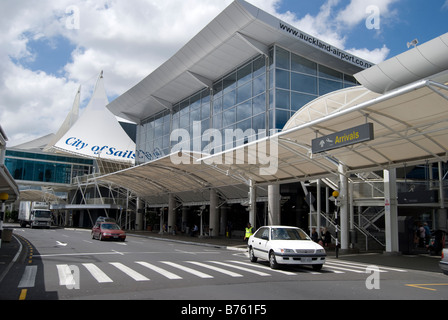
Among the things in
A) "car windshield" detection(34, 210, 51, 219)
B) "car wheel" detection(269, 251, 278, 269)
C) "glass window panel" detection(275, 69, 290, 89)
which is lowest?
"car wheel" detection(269, 251, 278, 269)

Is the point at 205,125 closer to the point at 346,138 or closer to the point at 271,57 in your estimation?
the point at 271,57

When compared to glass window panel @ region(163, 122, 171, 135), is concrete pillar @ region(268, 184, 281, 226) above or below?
below

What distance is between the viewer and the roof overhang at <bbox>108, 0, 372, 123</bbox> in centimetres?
3078

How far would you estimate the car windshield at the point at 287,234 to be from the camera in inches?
591

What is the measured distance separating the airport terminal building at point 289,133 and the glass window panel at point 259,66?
0.13 meters

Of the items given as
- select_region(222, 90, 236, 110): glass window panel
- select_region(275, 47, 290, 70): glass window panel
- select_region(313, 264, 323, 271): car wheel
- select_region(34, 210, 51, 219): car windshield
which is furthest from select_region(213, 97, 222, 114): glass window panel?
select_region(34, 210, 51, 219): car windshield

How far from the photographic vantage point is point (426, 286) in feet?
35.9

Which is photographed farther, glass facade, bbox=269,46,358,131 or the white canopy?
the white canopy

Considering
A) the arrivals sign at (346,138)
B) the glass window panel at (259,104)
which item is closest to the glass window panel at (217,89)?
→ the glass window panel at (259,104)

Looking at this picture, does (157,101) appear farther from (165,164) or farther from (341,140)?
(341,140)

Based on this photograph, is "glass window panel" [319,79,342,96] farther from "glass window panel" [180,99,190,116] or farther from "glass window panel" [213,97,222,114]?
"glass window panel" [180,99,190,116]

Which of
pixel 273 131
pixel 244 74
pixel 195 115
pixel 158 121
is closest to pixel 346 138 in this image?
pixel 273 131

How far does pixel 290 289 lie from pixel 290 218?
2809 cm
